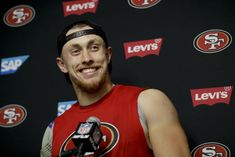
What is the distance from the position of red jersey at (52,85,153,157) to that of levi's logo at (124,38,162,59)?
11.8 inches

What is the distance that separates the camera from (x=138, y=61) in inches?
70.7

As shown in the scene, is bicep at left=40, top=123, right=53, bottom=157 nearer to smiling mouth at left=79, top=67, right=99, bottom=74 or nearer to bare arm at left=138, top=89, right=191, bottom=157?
smiling mouth at left=79, top=67, right=99, bottom=74

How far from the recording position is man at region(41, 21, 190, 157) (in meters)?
1.29

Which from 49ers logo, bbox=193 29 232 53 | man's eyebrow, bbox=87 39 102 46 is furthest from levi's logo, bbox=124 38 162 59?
man's eyebrow, bbox=87 39 102 46

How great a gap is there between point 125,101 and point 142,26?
0.53 m

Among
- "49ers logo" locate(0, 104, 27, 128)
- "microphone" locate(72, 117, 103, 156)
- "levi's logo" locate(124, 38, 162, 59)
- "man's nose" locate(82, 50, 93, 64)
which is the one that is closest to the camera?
"microphone" locate(72, 117, 103, 156)

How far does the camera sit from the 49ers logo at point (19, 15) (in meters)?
2.09

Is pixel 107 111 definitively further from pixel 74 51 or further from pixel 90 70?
pixel 74 51

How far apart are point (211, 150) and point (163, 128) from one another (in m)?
0.39

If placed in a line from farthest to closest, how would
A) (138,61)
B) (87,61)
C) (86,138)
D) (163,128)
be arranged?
(138,61), (87,61), (163,128), (86,138)

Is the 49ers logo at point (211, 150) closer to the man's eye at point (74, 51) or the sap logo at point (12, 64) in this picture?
the man's eye at point (74, 51)

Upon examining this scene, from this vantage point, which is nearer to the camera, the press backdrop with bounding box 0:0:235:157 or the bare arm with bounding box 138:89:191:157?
the bare arm with bounding box 138:89:191:157

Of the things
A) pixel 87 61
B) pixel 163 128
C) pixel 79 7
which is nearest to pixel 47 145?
pixel 87 61

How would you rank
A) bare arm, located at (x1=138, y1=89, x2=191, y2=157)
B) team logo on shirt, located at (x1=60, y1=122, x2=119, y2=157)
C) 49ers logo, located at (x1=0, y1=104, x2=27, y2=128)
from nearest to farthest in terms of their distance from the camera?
bare arm, located at (x1=138, y1=89, x2=191, y2=157) < team logo on shirt, located at (x1=60, y1=122, x2=119, y2=157) < 49ers logo, located at (x1=0, y1=104, x2=27, y2=128)
